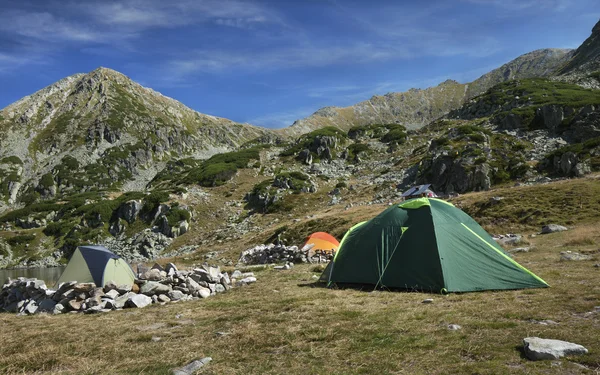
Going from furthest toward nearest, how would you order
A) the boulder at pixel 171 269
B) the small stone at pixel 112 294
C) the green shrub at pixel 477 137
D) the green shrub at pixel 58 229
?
the green shrub at pixel 58 229 → the green shrub at pixel 477 137 → the boulder at pixel 171 269 → the small stone at pixel 112 294

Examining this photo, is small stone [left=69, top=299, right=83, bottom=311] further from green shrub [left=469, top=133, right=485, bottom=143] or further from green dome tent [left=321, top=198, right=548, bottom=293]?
green shrub [left=469, top=133, right=485, bottom=143]

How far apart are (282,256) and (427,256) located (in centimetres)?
1624

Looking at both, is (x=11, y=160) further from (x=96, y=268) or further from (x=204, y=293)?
(x=204, y=293)

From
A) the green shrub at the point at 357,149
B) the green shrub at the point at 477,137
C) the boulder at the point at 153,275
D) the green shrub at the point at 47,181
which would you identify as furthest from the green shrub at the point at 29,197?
the green shrub at the point at 477,137

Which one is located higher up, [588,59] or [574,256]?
[588,59]

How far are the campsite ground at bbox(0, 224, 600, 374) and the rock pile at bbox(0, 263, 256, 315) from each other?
824 millimetres

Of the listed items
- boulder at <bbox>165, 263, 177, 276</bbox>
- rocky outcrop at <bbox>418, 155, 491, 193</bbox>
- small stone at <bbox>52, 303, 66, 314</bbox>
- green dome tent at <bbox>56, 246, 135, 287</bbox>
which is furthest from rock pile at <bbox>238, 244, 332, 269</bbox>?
rocky outcrop at <bbox>418, 155, 491, 193</bbox>

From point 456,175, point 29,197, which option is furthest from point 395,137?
point 29,197

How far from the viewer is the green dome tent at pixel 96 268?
1517 centimetres

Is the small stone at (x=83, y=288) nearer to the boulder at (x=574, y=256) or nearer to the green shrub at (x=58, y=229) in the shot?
the boulder at (x=574, y=256)

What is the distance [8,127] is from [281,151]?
6123 inches

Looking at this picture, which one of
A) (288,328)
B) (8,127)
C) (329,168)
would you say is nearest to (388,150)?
(329,168)

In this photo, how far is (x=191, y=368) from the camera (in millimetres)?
6066

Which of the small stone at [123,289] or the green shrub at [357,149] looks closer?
the small stone at [123,289]
